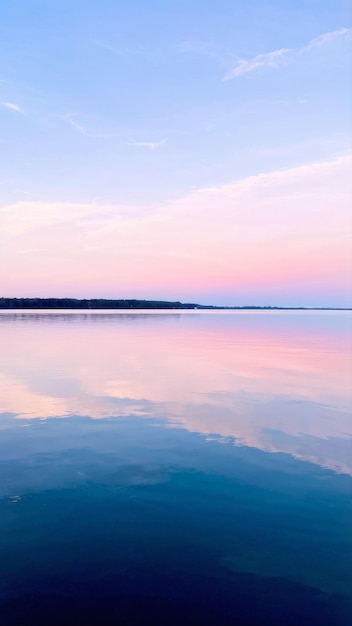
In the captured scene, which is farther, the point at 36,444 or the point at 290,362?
the point at 290,362

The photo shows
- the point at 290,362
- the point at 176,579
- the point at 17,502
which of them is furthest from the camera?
the point at 290,362

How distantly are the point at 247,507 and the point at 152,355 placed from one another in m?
17.3

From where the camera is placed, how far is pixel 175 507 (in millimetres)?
6625

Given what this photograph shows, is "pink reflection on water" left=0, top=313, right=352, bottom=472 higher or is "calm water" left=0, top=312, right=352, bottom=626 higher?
"pink reflection on water" left=0, top=313, right=352, bottom=472

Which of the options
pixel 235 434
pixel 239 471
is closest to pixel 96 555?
pixel 239 471

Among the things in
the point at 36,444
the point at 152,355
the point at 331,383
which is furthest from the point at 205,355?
the point at 36,444

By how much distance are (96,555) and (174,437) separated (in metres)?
4.64

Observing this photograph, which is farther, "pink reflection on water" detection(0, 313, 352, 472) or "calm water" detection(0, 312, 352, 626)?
"pink reflection on water" detection(0, 313, 352, 472)

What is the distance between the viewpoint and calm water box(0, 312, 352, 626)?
15.3ft

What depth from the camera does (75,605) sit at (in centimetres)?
454

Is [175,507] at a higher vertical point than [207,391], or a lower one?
lower

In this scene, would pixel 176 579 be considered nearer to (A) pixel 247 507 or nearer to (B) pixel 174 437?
(A) pixel 247 507

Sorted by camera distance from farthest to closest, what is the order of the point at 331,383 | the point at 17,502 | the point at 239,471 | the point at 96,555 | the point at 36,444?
1. the point at 331,383
2. the point at 36,444
3. the point at 239,471
4. the point at 17,502
5. the point at 96,555

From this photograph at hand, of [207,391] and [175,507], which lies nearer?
[175,507]
